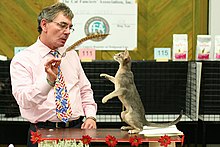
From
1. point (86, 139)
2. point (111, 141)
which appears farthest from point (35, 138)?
point (111, 141)

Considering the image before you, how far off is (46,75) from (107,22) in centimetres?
263

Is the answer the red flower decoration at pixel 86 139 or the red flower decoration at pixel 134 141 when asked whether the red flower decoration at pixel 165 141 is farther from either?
the red flower decoration at pixel 86 139

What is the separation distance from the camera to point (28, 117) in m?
2.59

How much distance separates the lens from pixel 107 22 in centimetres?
489

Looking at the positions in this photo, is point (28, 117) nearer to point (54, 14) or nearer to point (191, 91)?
point (54, 14)

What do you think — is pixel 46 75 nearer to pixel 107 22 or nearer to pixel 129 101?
pixel 129 101

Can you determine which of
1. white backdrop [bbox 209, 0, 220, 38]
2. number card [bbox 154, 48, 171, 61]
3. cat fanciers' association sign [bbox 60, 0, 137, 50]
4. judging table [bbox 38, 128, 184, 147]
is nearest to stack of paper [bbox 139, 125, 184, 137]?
judging table [bbox 38, 128, 184, 147]

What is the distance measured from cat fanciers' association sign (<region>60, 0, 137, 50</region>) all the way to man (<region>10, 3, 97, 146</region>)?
2.13 m

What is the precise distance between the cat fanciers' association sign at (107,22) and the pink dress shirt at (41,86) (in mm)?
2083

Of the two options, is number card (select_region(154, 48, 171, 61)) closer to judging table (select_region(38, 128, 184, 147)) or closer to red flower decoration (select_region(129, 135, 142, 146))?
judging table (select_region(38, 128, 184, 147))

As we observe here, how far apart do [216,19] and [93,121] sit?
2.77 m

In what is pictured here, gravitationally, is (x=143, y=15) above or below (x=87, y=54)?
above

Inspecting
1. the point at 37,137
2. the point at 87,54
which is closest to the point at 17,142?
the point at 87,54

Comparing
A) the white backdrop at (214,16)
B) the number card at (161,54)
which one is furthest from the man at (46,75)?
the white backdrop at (214,16)
